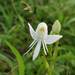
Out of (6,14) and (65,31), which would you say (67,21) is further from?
(6,14)

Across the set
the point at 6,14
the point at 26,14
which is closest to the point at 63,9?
the point at 26,14

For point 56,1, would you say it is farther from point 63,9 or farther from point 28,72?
point 28,72

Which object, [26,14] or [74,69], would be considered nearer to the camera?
[74,69]

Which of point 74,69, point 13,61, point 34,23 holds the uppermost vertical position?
point 34,23

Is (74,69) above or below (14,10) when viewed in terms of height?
below

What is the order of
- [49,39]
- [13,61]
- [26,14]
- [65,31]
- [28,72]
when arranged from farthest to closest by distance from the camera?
[26,14], [65,31], [13,61], [28,72], [49,39]

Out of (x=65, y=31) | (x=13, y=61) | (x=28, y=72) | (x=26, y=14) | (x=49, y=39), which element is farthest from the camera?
(x=26, y=14)
